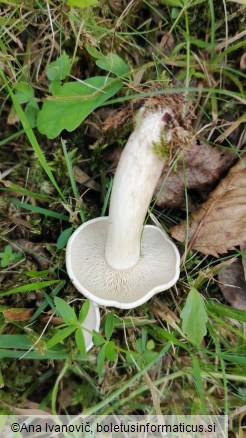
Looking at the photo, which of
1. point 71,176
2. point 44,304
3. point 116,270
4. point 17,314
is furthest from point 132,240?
point 17,314

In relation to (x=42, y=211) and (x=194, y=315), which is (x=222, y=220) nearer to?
(x=194, y=315)

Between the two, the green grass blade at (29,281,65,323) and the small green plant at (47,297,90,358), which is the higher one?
the small green plant at (47,297,90,358)

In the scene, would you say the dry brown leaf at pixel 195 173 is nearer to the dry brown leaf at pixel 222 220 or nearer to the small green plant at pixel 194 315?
the dry brown leaf at pixel 222 220

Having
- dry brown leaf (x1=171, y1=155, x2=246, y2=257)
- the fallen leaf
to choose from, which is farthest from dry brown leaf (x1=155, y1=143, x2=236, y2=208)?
the fallen leaf

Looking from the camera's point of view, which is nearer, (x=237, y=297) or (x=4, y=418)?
(x=4, y=418)

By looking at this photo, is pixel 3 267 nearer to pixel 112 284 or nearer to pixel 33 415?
pixel 112 284

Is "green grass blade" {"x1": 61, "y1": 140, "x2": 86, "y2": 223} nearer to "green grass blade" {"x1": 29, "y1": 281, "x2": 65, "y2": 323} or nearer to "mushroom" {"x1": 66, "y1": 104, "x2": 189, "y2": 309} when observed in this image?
"mushroom" {"x1": 66, "y1": 104, "x2": 189, "y2": 309}

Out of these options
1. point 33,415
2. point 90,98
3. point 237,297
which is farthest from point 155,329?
point 90,98
